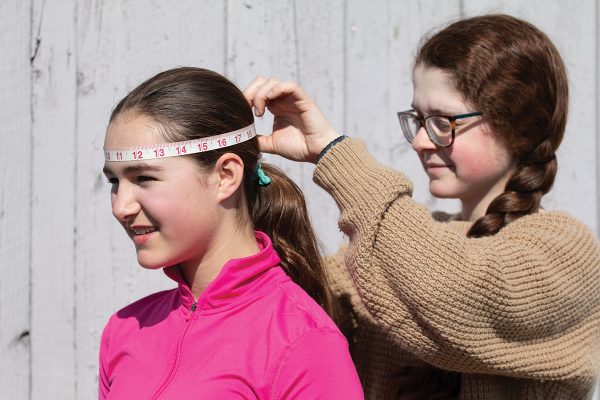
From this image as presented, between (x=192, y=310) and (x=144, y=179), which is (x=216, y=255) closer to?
(x=192, y=310)

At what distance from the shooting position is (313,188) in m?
2.86

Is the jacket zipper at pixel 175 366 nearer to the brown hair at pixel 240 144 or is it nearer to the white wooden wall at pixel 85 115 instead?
the brown hair at pixel 240 144

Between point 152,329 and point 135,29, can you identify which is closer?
point 152,329

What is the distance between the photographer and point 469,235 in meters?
2.20

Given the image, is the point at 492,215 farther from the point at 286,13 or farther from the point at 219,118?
the point at 286,13

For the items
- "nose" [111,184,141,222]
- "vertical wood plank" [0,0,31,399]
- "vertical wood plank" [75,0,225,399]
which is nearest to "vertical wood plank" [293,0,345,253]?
"vertical wood plank" [75,0,225,399]

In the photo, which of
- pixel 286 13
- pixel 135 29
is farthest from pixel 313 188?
pixel 135 29

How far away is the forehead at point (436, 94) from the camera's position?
2.16 m

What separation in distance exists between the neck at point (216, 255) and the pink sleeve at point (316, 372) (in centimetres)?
29

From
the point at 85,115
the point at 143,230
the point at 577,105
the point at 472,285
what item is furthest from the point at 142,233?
the point at 577,105

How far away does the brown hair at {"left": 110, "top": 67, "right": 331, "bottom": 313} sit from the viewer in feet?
6.10

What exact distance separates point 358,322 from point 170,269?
1.96 ft

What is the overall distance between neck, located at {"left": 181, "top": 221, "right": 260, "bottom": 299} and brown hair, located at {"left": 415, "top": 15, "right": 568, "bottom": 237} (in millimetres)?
613

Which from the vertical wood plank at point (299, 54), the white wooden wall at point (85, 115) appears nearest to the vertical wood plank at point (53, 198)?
the white wooden wall at point (85, 115)
